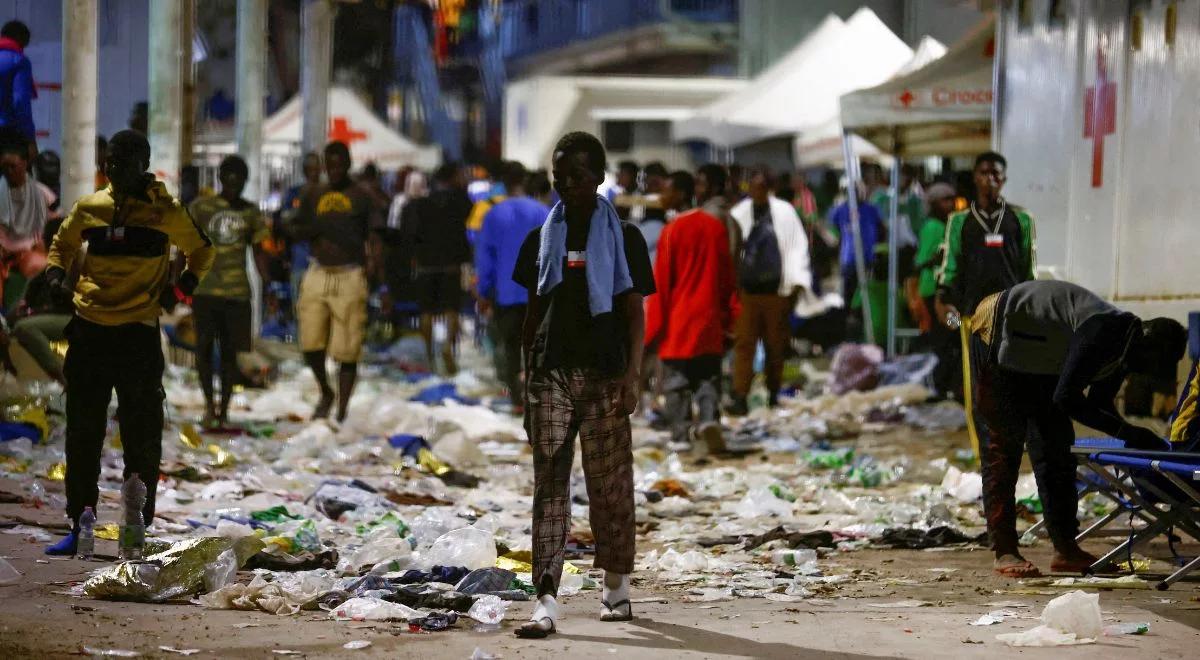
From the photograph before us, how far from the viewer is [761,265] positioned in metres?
15.3

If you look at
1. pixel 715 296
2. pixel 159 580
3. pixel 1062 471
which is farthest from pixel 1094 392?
pixel 715 296

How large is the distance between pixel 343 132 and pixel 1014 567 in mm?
26421

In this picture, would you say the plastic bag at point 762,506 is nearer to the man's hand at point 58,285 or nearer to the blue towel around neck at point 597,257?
the blue towel around neck at point 597,257

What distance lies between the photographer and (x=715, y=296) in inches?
509

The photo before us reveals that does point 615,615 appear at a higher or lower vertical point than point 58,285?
lower

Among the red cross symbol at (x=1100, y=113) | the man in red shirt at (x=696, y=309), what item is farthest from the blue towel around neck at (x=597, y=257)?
Result: the man in red shirt at (x=696, y=309)

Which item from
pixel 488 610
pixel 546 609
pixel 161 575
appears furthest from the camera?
pixel 161 575

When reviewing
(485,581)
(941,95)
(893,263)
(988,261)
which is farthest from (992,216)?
(893,263)

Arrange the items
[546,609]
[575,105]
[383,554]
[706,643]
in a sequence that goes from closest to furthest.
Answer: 1. [706,643]
2. [546,609]
3. [383,554]
4. [575,105]

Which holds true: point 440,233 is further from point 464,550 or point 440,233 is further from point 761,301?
point 464,550

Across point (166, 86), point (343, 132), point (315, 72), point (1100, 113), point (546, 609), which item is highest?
point (315, 72)

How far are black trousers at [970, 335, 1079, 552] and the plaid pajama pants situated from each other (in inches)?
79.6

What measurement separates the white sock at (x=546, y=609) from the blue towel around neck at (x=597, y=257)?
99 centimetres

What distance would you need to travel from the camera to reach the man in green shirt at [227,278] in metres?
13.1
